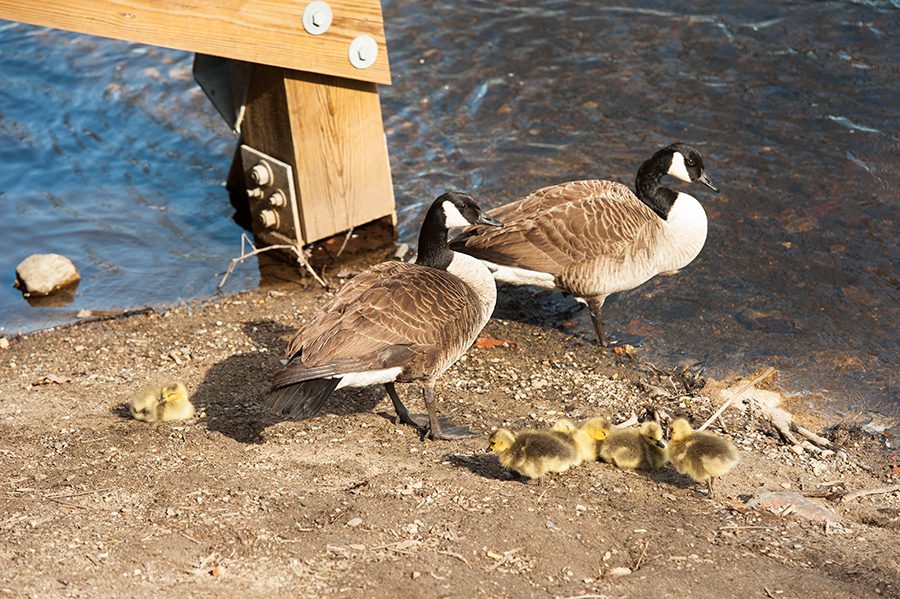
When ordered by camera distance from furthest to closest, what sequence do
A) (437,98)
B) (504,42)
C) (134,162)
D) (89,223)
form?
(504,42) < (437,98) < (134,162) < (89,223)

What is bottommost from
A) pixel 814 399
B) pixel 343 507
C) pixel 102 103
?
pixel 814 399

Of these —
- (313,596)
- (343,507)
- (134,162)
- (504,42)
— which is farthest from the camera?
(504,42)

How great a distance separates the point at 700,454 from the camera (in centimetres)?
487

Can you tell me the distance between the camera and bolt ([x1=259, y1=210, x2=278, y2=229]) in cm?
819

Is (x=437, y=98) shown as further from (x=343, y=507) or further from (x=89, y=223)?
(x=343, y=507)

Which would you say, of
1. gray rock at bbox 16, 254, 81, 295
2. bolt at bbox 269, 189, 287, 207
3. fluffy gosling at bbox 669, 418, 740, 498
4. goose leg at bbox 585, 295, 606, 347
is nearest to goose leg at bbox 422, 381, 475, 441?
fluffy gosling at bbox 669, 418, 740, 498

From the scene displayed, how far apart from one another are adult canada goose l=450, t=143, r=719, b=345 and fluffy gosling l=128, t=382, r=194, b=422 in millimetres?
2369

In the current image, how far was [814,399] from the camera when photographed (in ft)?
21.2

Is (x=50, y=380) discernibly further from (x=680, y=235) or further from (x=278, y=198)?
(x=680, y=235)

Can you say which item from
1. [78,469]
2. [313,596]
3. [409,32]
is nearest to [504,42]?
[409,32]

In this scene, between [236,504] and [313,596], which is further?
[236,504]

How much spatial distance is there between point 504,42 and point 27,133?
5.52 meters

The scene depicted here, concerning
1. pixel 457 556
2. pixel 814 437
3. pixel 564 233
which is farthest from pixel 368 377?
pixel 814 437

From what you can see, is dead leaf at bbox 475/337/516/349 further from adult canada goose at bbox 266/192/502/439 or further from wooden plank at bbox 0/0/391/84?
wooden plank at bbox 0/0/391/84
